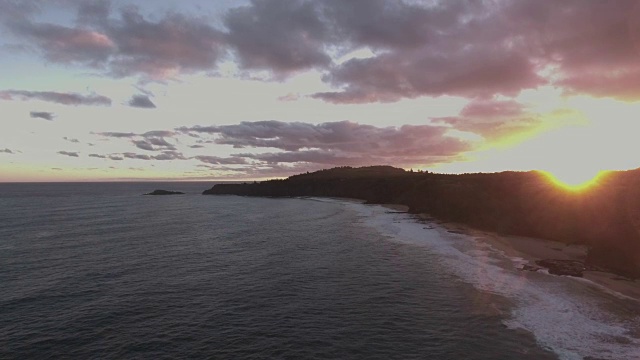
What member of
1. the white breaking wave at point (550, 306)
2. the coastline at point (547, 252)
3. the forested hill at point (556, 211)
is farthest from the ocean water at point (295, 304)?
the forested hill at point (556, 211)

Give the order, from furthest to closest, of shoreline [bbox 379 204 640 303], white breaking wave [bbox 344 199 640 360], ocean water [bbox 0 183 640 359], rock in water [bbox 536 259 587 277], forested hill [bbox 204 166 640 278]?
forested hill [bbox 204 166 640 278]
rock in water [bbox 536 259 587 277]
shoreline [bbox 379 204 640 303]
white breaking wave [bbox 344 199 640 360]
ocean water [bbox 0 183 640 359]

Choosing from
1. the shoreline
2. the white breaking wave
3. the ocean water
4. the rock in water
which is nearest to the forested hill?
the shoreline

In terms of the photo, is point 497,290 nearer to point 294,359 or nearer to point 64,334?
point 294,359

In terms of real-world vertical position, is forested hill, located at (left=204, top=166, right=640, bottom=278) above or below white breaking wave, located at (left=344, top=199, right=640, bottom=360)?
above

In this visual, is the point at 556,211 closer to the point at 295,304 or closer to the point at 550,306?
the point at 550,306

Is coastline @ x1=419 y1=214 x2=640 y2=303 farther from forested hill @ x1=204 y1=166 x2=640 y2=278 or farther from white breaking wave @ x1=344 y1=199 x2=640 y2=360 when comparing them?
forested hill @ x1=204 y1=166 x2=640 y2=278

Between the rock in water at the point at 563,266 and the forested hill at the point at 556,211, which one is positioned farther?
the forested hill at the point at 556,211

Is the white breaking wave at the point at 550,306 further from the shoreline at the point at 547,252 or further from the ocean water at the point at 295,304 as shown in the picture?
the shoreline at the point at 547,252

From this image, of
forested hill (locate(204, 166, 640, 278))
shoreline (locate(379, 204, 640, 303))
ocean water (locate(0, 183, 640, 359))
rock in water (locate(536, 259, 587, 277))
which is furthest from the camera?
forested hill (locate(204, 166, 640, 278))
